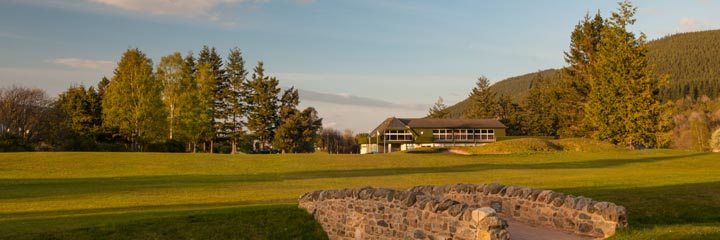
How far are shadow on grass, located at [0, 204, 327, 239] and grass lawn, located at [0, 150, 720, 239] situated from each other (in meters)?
0.03

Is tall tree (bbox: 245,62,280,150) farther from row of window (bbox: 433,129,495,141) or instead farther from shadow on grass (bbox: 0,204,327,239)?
shadow on grass (bbox: 0,204,327,239)

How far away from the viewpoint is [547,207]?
14.0 meters

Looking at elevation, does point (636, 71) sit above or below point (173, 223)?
above

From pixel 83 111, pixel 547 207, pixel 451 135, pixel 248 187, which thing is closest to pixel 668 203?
pixel 547 207

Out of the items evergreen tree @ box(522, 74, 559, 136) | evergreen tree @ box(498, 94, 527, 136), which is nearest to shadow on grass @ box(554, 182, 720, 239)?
evergreen tree @ box(522, 74, 559, 136)

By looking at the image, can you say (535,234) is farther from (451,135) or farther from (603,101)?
(451,135)

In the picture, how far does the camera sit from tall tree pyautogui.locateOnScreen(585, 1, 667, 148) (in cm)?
5319

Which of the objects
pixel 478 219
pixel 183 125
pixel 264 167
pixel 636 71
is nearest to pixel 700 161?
pixel 636 71

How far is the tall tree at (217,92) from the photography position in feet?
260

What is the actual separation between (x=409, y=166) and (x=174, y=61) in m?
35.7

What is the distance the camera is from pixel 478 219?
11.3m

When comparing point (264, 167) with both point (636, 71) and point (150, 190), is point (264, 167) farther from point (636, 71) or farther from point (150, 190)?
point (636, 71)

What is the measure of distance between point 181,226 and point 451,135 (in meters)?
79.5

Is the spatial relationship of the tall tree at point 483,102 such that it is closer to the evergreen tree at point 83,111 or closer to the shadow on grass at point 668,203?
the evergreen tree at point 83,111
